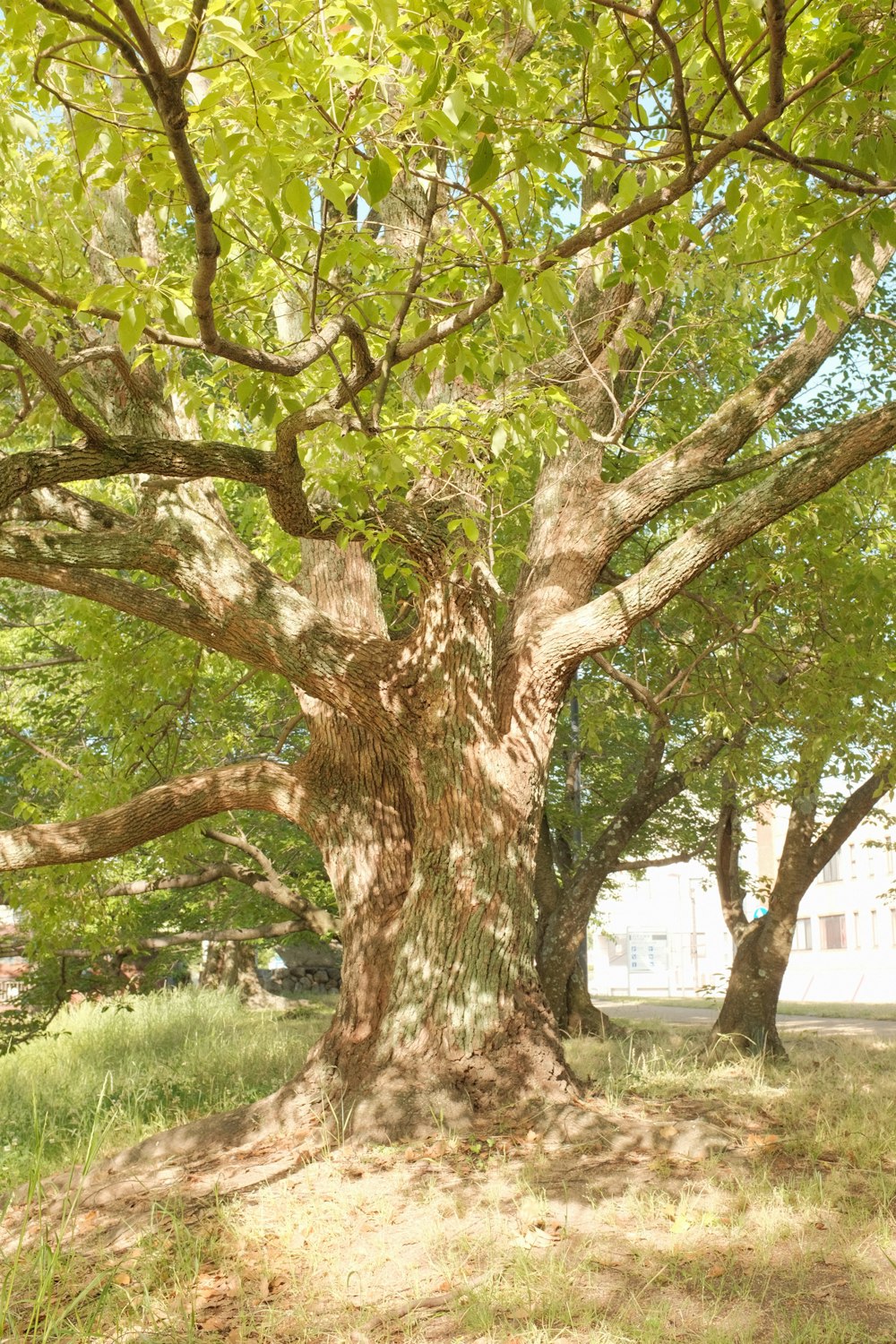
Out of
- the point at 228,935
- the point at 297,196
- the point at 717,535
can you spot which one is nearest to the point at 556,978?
the point at 228,935

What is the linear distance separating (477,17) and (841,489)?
230 inches

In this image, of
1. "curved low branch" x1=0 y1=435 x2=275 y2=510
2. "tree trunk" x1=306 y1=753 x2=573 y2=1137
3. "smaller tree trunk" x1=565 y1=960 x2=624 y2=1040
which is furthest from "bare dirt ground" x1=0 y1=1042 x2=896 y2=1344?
"smaller tree trunk" x1=565 y1=960 x2=624 y2=1040

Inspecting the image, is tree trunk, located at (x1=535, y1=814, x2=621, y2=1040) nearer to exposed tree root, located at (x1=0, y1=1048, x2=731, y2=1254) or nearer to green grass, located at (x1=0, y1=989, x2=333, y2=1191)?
green grass, located at (x1=0, y1=989, x2=333, y2=1191)

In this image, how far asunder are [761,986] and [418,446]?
8.51 meters

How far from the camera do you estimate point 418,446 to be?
664 centimetres

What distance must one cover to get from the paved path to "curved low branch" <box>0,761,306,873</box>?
13.0 metres

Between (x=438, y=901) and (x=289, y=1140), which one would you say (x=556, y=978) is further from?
(x=289, y=1140)

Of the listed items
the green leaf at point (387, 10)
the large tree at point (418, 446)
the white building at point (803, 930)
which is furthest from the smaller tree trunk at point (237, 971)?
the green leaf at point (387, 10)

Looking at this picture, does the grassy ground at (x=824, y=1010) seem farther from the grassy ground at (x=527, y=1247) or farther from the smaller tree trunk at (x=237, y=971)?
the grassy ground at (x=527, y=1247)

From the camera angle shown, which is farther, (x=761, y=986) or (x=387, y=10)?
(x=761, y=986)

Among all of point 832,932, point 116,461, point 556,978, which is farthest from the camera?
point 832,932

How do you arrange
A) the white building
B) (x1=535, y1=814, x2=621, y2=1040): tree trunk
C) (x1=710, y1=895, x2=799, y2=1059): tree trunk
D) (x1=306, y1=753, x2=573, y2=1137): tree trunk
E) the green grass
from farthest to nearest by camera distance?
1. the white building
2. (x1=535, y1=814, x2=621, y2=1040): tree trunk
3. (x1=710, y1=895, x2=799, y2=1059): tree trunk
4. the green grass
5. (x1=306, y1=753, x2=573, y2=1137): tree trunk

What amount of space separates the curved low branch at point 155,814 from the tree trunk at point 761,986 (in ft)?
21.8

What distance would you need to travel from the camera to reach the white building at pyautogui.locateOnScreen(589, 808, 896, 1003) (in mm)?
42625
